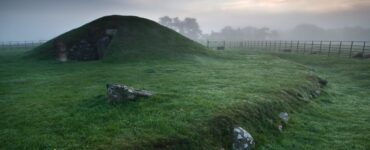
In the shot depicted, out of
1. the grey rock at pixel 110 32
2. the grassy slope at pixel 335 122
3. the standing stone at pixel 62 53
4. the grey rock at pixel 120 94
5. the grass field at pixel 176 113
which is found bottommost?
the grassy slope at pixel 335 122

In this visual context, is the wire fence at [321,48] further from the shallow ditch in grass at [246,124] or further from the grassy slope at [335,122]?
the shallow ditch in grass at [246,124]

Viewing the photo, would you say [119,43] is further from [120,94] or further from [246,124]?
[246,124]

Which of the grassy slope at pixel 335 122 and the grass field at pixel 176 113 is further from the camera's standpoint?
the grassy slope at pixel 335 122

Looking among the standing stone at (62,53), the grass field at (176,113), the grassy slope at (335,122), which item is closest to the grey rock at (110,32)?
the standing stone at (62,53)

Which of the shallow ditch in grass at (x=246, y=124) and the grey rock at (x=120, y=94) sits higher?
the grey rock at (x=120, y=94)

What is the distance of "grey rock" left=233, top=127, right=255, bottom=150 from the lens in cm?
1408

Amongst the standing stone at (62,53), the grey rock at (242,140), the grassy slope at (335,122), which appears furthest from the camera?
the standing stone at (62,53)

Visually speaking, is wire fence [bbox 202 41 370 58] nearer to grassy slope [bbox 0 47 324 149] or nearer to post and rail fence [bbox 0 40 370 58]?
post and rail fence [bbox 0 40 370 58]

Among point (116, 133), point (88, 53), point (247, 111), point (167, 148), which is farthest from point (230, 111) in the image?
point (88, 53)

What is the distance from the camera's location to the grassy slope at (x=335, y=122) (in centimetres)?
1530

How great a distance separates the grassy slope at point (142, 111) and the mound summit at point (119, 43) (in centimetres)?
1410

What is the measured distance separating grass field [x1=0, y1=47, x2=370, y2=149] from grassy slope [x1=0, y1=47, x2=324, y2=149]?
0.04 meters

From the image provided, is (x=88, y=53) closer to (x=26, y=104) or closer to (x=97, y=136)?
(x=26, y=104)

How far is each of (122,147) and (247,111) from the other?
288 inches
